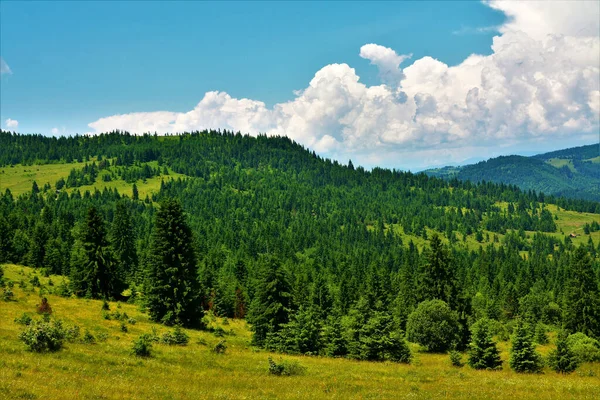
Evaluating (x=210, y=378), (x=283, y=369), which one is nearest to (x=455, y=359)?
(x=283, y=369)

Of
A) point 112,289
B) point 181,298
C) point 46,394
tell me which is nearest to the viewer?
point 46,394

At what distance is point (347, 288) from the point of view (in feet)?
371

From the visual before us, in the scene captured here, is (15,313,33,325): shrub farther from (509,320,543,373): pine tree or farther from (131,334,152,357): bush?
(509,320,543,373): pine tree

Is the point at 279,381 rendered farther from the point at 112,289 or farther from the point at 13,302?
the point at 112,289

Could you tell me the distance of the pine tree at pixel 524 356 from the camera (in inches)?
1473

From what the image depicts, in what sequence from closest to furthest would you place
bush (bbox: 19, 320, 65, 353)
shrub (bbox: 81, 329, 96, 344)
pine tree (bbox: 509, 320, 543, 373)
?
bush (bbox: 19, 320, 65, 353) → shrub (bbox: 81, 329, 96, 344) → pine tree (bbox: 509, 320, 543, 373)

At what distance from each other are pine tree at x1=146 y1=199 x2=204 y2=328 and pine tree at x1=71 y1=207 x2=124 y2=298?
14385mm

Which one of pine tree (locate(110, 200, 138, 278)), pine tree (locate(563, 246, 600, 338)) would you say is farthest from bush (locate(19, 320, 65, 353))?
pine tree (locate(563, 246, 600, 338))

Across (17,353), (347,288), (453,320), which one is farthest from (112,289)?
(347,288)

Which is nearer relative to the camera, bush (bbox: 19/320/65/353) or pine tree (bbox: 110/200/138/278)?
bush (bbox: 19/320/65/353)

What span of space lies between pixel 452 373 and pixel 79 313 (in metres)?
37.6

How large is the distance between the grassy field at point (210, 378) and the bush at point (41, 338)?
2.03ft

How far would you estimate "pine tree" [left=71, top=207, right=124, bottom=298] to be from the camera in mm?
59188

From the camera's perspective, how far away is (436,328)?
175 ft
